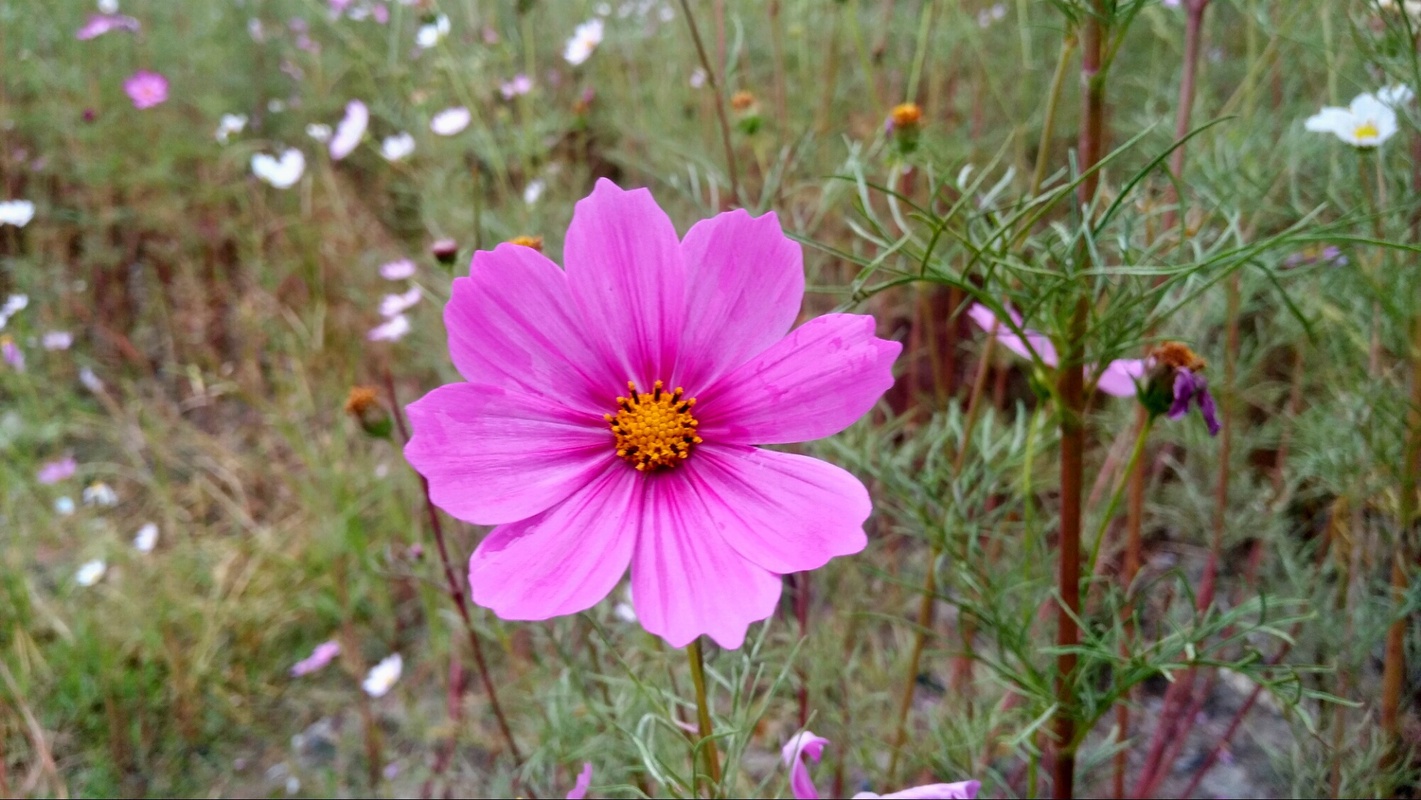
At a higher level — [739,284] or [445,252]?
[739,284]

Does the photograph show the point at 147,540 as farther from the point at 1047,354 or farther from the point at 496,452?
the point at 1047,354

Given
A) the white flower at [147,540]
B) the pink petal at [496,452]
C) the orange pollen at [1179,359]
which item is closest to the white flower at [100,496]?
the white flower at [147,540]

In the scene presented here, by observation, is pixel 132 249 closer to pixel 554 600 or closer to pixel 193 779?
pixel 193 779

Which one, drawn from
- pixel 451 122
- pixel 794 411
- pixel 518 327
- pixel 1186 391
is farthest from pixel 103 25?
pixel 1186 391

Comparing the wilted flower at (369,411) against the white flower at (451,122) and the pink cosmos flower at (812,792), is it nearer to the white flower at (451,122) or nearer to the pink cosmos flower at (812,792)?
the pink cosmos flower at (812,792)

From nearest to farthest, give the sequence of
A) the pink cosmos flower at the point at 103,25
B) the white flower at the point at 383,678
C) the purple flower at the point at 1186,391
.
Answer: the purple flower at the point at 1186,391
the white flower at the point at 383,678
the pink cosmos flower at the point at 103,25

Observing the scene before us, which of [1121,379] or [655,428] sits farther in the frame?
[1121,379]

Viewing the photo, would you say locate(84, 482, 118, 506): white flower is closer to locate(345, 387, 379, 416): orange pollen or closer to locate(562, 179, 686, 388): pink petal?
Result: locate(345, 387, 379, 416): orange pollen
